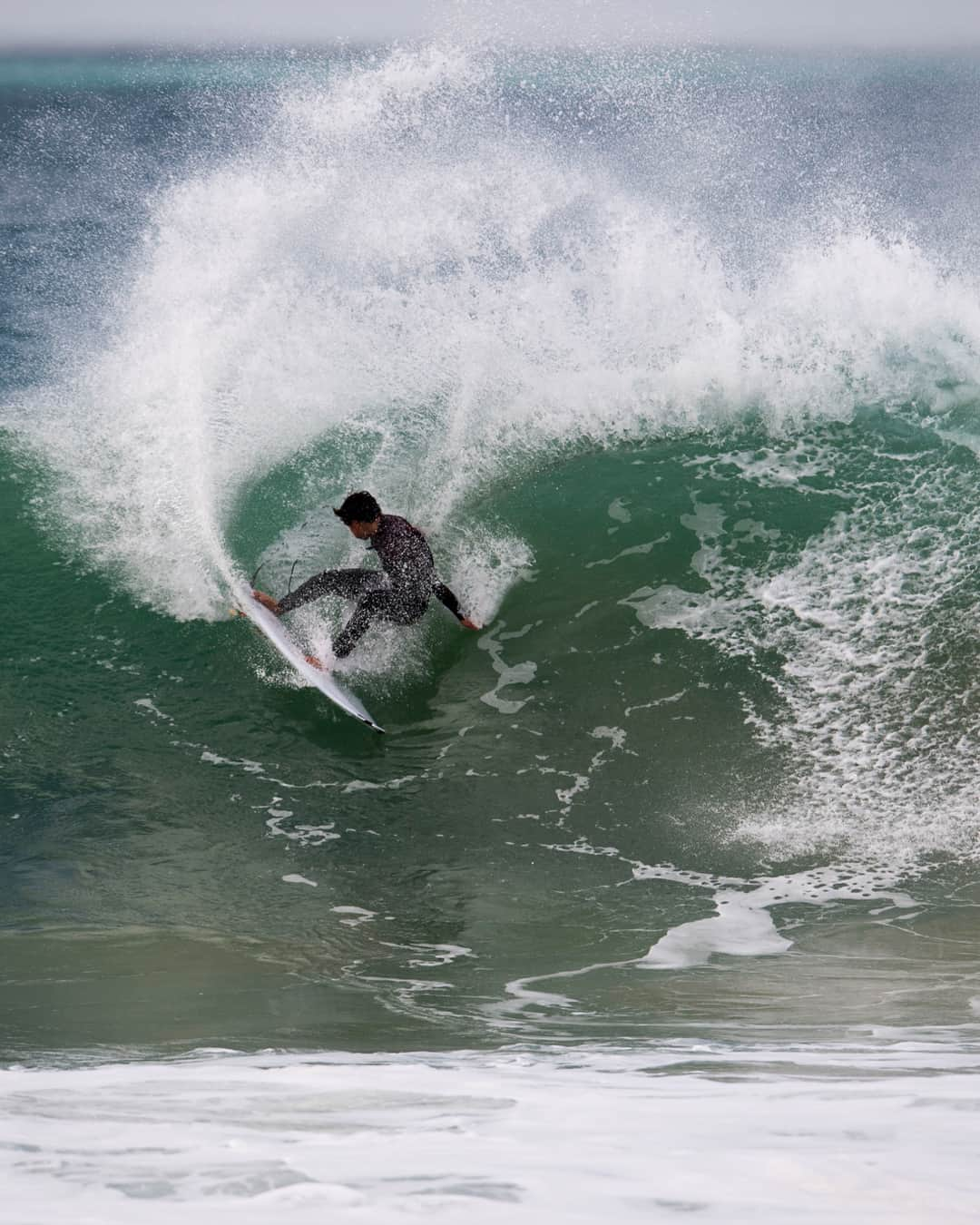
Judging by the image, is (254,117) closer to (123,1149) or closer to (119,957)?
(119,957)

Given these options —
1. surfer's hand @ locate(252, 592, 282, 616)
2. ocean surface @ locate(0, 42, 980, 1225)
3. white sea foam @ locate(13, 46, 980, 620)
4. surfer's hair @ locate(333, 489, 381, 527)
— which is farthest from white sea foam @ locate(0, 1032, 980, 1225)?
white sea foam @ locate(13, 46, 980, 620)

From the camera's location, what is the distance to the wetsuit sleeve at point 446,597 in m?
Answer: 6.46

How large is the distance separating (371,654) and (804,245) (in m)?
6.11

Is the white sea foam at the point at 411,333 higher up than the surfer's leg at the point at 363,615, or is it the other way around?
the white sea foam at the point at 411,333

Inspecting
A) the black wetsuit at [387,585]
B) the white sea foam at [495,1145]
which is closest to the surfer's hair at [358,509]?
the black wetsuit at [387,585]

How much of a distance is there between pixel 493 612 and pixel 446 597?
0.62 metres

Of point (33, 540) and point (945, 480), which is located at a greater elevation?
point (945, 480)

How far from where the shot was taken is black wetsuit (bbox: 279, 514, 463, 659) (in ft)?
20.6

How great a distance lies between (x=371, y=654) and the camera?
660 cm

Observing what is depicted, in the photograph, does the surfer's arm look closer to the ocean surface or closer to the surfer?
the surfer

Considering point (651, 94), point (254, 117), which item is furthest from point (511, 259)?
point (651, 94)

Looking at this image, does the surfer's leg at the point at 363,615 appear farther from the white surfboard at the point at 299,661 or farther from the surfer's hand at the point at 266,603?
the surfer's hand at the point at 266,603

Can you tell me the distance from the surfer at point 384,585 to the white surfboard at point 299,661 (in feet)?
0.21

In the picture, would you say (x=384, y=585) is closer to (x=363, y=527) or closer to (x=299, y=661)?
(x=363, y=527)
